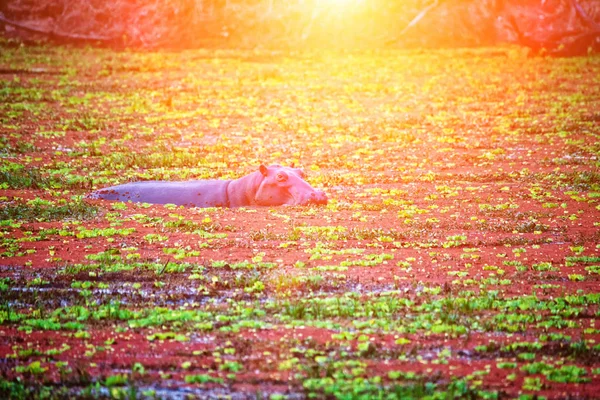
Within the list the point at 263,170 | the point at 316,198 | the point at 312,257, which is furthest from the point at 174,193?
the point at 312,257

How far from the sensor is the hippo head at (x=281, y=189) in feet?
36.5

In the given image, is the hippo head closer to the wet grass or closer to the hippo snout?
the hippo snout

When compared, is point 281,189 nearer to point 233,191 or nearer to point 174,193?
point 233,191

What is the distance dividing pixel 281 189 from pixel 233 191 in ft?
2.27

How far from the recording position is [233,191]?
451 inches

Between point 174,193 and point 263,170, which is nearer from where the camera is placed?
point 263,170

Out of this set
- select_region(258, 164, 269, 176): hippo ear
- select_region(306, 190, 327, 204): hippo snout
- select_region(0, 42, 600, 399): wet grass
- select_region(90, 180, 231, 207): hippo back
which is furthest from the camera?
select_region(90, 180, 231, 207): hippo back

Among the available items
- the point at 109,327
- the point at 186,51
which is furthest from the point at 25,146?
the point at 186,51

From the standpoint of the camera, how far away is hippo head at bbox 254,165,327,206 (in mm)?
11133

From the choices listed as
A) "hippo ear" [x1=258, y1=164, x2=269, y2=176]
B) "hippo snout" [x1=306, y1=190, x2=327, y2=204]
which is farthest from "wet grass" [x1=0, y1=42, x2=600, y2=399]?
"hippo ear" [x1=258, y1=164, x2=269, y2=176]

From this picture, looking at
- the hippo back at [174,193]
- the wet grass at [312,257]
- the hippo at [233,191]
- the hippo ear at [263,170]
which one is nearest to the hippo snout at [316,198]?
the hippo at [233,191]

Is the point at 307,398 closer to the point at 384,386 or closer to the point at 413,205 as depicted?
the point at 384,386

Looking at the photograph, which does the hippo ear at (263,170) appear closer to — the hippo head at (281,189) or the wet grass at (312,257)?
the hippo head at (281,189)

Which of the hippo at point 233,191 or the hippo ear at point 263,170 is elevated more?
the hippo ear at point 263,170
